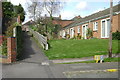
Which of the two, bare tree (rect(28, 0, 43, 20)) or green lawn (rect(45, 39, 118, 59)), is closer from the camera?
green lawn (rect(45, 39, 118, 59))

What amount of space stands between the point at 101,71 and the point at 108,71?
13.6 inches

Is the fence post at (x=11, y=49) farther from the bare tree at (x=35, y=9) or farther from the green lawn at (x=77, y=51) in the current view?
the bare tree at (x=35, y=9)

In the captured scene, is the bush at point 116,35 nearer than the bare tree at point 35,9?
Yes

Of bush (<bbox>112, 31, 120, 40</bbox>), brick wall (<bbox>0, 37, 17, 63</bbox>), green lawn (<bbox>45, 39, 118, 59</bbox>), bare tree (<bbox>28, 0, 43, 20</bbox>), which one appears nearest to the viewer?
brick wall (<bbox>0, 37, 17, 63</bbox>)

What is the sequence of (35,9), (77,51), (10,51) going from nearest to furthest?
(10,51) → (77,51) → (35,9)

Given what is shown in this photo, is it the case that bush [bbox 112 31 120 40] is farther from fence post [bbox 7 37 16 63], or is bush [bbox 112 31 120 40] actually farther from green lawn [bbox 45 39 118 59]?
fence post [bbox 7 37 16 63]

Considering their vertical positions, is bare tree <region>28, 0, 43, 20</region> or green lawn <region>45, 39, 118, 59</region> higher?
bare tree <region>28, 0, 43, 20</region>

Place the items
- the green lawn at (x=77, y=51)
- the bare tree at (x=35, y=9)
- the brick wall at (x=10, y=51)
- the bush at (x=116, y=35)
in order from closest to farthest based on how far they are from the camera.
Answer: the brick wall at (x=10, y=51) → the green lawn at (x=77, y=51) → the bush at (x=116, y=35) → the bare tree at (x=35, y=9)

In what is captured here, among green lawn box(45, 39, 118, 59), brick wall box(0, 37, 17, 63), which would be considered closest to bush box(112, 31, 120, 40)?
green lawn box(45, 39, 118, 59)

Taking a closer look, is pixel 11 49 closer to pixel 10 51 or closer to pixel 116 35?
pixel 10 51

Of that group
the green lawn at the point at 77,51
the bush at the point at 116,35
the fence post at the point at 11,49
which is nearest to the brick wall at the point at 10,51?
the fence post at the point at 11,49

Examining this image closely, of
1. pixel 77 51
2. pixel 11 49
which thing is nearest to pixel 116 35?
pixel 77 51

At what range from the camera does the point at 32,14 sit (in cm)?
4022

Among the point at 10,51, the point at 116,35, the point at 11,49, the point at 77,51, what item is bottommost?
the point at 77,51
